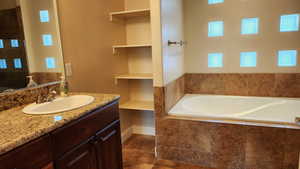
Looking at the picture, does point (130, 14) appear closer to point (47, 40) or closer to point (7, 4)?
point (47, 40)

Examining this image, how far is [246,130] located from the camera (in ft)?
6.36

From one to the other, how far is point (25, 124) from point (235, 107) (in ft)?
8.52

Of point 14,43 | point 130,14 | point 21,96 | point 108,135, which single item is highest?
point 130,14

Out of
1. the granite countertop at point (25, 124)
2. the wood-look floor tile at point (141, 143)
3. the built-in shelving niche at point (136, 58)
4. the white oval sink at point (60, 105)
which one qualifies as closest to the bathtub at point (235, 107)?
the built-in shelving niche at point (136, 58)

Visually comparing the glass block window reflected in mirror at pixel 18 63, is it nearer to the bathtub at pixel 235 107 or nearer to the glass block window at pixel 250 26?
the bathtub at pixel 235 107

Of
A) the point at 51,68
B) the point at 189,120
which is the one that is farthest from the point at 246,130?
the point at 51,68

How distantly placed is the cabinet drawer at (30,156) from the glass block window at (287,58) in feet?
9.54

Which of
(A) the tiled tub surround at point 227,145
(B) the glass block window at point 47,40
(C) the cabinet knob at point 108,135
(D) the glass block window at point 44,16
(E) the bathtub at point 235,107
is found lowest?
(A) the tiled tub surround at point 227,145

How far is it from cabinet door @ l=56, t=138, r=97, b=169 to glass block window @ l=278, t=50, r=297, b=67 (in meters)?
2.66

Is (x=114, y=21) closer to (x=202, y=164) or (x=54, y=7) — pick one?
(x=54, y=7)

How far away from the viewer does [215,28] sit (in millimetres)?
2896

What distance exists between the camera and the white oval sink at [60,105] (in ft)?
4.44

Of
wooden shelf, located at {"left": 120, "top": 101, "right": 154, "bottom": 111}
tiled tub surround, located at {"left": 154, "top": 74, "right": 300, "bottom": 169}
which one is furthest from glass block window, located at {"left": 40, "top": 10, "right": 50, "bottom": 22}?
wooden shelf, located at {"left": 120, "top": 101, "right": 154, "bottom": 111}

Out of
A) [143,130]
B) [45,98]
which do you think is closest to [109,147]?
[45,98]
